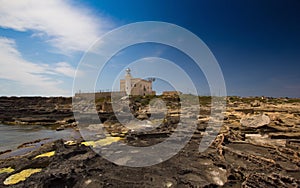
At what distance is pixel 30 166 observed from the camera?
11.8 m

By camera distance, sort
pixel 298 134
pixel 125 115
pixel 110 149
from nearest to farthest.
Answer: pixel 110 149, pixel 298 134, pixel 125 115

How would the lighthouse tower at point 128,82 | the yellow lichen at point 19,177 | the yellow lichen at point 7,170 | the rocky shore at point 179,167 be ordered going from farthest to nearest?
the lighthouse tower at point 128,82
the yellow lichen at point 7,170
the yellow lichen at point 19,177
the rocky shore at point 179,167

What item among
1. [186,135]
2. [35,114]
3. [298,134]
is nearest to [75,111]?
[35,114]

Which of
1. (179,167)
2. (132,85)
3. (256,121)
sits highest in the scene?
(132,85)

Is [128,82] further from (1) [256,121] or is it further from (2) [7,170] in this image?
(2) [7,170]

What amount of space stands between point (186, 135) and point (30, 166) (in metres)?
12.7

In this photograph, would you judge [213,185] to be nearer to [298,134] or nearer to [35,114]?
[298,134]

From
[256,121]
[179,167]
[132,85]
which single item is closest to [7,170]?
[179,167]

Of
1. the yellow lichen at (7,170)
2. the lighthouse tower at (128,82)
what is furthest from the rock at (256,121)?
the lighthouse tower at (128,82)

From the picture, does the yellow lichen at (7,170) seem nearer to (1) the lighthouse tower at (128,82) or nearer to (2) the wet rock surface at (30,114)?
(2) the wet rock surface at (30,114)

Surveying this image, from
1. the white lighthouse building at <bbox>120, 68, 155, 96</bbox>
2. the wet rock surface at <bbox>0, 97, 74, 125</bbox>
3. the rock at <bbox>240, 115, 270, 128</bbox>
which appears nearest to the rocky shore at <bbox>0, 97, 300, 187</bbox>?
the rock at <bbox>240, 115, 270, 128</bbox>

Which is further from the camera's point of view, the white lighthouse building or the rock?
the white lighthouse building

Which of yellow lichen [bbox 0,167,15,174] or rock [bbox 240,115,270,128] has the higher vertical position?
rock [bbox 240,115,270,128]

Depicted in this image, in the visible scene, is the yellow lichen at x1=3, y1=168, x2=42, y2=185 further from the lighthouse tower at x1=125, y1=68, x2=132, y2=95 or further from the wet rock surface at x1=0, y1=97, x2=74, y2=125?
the lighthouse tower at x1=125, y1=68, x2=132, y2=95
